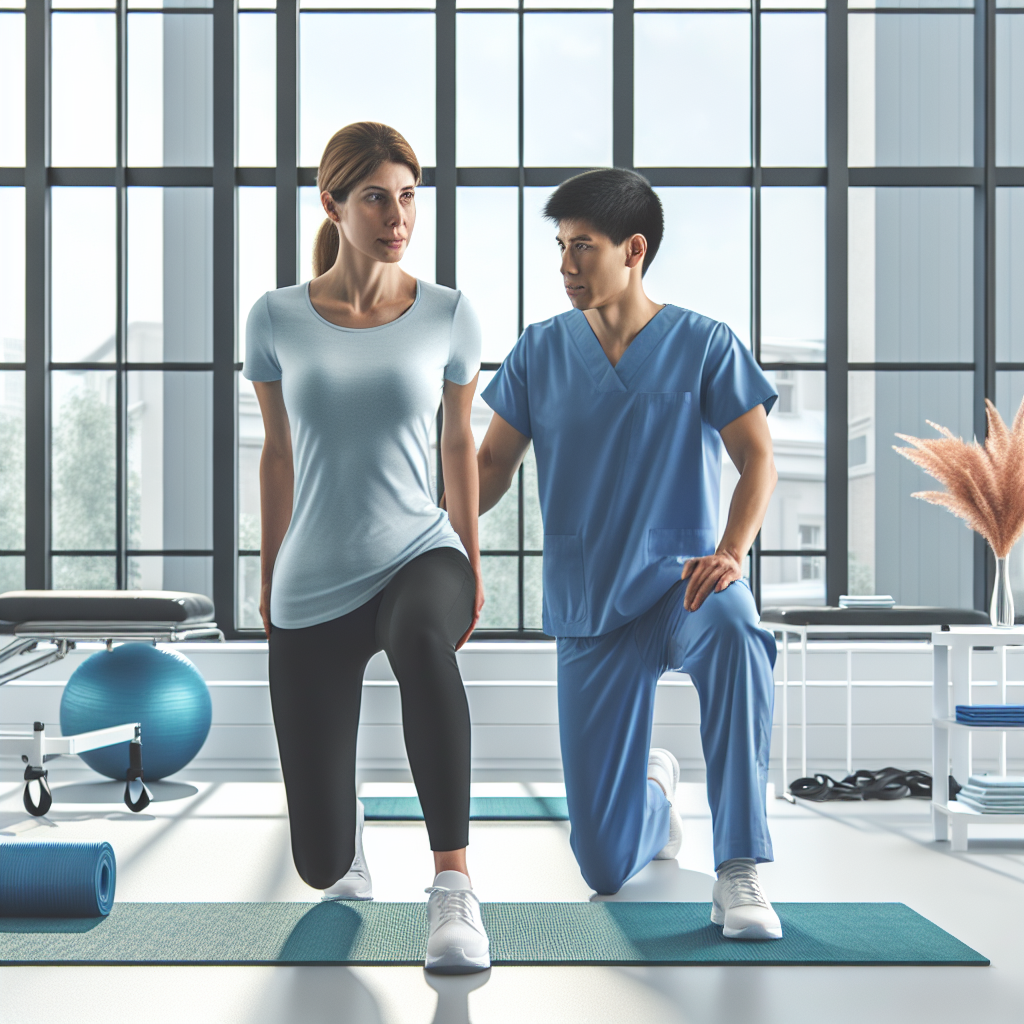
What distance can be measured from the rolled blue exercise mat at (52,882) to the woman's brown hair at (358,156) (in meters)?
1.29

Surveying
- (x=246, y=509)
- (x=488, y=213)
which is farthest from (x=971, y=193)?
(x=246, y=509)

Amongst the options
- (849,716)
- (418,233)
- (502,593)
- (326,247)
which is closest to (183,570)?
(502,593)

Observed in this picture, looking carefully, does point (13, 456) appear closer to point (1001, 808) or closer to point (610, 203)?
point (610, 203)

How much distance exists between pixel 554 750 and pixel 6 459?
2.73m

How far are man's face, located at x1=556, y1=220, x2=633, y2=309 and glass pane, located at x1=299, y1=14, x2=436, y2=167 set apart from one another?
9.10ft

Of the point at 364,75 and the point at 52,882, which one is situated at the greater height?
the point at 364,75

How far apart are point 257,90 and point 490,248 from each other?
4.11ft

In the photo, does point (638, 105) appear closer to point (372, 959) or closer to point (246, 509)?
point (246, 509)

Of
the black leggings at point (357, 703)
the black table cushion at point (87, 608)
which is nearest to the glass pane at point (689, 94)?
the black table cushion at point (87, 608)

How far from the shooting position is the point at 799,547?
454 cm

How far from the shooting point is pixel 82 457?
4.57 meters

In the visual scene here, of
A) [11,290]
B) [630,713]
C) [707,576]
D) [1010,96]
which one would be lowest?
[630,713]

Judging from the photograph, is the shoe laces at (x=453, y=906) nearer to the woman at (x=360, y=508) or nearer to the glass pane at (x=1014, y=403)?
the woman at (x=360, y=508)

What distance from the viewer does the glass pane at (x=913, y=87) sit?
15.0ft
